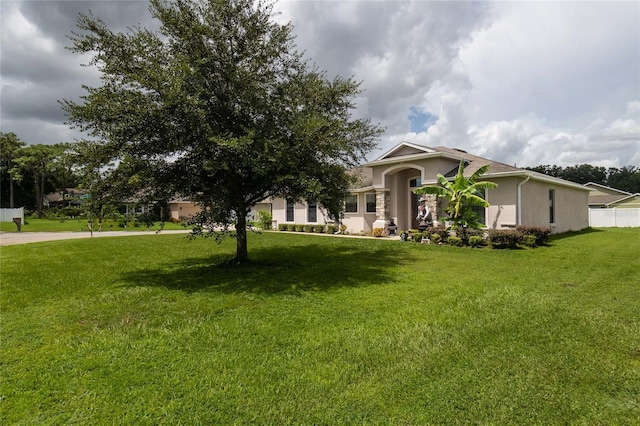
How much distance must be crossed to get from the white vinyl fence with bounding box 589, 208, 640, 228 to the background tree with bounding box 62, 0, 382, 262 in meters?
29.3

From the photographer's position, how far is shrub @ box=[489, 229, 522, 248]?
12.7m

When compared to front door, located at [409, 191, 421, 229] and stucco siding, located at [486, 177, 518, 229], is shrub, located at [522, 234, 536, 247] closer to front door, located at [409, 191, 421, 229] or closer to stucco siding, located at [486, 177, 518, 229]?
stucco siding, located at [486, 177, 518, 229]

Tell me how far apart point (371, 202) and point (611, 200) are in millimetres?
34698

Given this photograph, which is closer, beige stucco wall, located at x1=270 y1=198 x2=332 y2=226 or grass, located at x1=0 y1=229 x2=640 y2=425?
grass, located at x1=0 y1=229 x2=640 y2=425

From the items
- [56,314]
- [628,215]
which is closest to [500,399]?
[56,314]

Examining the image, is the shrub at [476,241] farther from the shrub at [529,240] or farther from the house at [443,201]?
the house at [443,201]

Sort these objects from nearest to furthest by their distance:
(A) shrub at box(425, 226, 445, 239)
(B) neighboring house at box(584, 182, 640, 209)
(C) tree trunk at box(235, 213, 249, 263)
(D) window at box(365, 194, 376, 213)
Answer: (C) tree trunk at box(235, 213, 249, 263), (A) shrub at box(425, 226, 445, 239), (D) window at box(365, 194, 376, 213), (B) neighboring house at box(584, 182, 640, 209)

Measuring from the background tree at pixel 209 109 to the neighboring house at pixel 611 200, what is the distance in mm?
35649

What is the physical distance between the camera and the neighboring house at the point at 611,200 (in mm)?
35500

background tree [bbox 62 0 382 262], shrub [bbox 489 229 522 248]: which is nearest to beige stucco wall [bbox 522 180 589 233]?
shrub [bbox 489 229 522 248]

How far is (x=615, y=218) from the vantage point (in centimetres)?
2733

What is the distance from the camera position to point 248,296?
6.52 m

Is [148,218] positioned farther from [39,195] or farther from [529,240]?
[39,195]

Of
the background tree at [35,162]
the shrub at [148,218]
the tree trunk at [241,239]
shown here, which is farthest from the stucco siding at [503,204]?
the background tree at [35,162]
